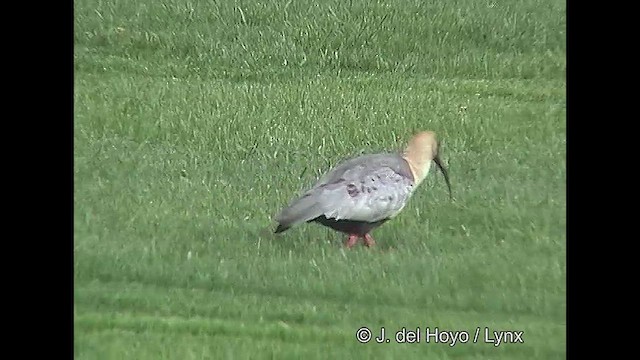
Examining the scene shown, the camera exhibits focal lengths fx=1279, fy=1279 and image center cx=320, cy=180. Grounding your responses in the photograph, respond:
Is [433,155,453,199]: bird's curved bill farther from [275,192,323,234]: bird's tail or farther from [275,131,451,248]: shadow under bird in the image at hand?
[275,192,323,234]: bird's tail

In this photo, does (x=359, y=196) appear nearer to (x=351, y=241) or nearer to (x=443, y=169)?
(x=351, y=241)

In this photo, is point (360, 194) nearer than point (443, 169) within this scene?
Yes

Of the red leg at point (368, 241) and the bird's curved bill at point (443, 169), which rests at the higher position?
the bird's curved bill at point (443, 169)

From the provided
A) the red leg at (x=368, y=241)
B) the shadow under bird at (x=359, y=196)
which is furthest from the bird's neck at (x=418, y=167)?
the red leg at (x=368, y=241)

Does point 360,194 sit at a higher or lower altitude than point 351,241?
higher

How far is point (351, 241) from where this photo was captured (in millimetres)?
3662

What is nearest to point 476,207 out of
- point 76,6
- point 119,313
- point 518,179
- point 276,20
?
point 518,179

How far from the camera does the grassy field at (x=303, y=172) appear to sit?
11.8 feet

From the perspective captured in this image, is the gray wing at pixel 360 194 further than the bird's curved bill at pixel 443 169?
No

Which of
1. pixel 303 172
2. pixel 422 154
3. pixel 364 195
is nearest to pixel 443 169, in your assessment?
pixel 422 154

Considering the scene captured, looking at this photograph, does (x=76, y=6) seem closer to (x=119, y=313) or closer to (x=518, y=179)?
(x=119, y=313)

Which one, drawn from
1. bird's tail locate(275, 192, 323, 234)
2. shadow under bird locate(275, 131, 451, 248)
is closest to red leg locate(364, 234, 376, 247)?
shadow under bird locate(275, 131, 451, 248)

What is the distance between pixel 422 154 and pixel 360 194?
0.24 metres

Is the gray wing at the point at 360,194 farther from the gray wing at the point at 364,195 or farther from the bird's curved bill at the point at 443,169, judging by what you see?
the bird's curved bill at the point at 443,169
